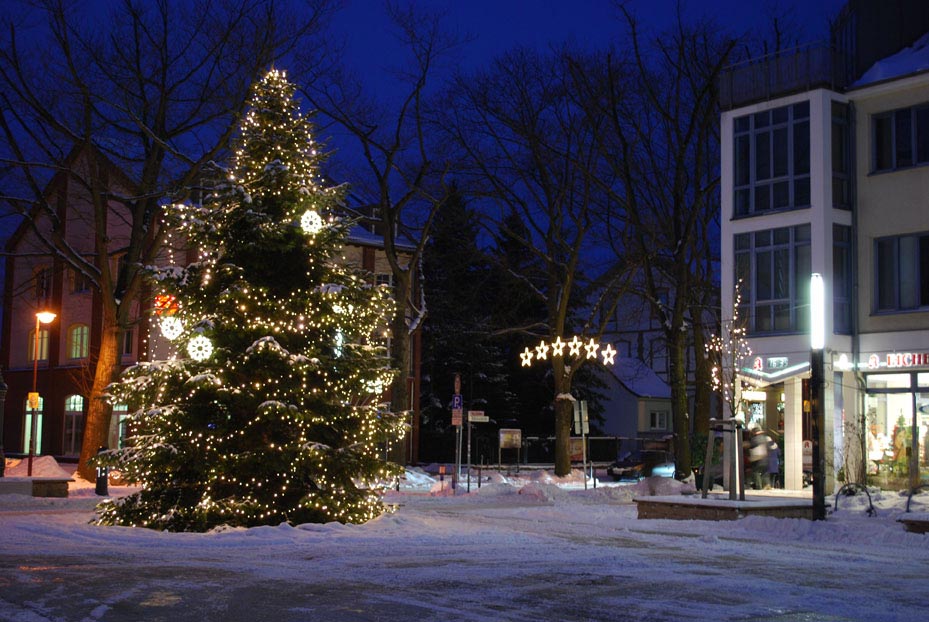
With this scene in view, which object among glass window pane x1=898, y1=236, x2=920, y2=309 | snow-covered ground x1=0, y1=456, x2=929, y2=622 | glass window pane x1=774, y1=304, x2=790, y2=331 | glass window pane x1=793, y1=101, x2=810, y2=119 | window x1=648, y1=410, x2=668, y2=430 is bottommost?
snow-covered ground x1=0, y1=456, x2=929, y2=622

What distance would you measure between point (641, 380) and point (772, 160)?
46.5 m

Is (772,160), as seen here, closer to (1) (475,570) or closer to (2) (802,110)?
(2) (802,110)

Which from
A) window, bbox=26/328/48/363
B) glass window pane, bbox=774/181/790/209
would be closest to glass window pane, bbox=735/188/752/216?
glass window pane, bbox=774/181/790/209

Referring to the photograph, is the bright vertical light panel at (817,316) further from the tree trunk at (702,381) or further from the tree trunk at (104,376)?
the tree trunk at (104,376)

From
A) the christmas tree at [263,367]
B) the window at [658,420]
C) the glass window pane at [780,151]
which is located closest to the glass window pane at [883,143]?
the glass window pane at [780,151]

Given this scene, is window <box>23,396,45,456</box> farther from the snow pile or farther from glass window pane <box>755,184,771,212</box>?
glass window pane <box>755,184,771,212</box>

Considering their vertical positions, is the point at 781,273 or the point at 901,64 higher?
the point at 901,64

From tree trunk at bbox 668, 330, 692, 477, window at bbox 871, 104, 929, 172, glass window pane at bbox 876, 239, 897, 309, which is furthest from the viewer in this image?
tree trunk at bbox 668, 330, 692, 477

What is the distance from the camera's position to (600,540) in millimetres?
18500

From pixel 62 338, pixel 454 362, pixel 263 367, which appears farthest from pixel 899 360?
pixel 62 338

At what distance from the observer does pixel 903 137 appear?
2992 cm

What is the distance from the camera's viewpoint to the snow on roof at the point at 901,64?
97.6 ft

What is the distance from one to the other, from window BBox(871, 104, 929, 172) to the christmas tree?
16.8 metres

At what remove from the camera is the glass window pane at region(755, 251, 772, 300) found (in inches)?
1242
